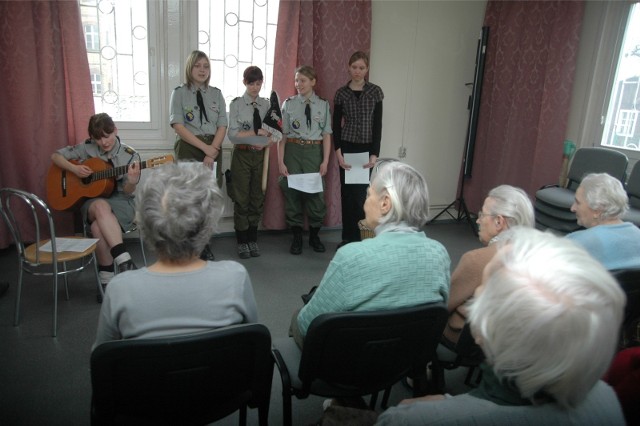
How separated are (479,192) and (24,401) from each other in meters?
4.33

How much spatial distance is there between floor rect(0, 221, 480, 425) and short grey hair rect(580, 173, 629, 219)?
3.28 ft

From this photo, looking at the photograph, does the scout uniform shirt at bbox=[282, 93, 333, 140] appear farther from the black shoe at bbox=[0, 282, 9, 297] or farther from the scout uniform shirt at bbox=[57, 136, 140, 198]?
the black shoe at bbox=[0, 282, 9, 297]

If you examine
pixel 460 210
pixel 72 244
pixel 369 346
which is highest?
pixel 369 346

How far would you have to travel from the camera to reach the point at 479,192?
4875mm

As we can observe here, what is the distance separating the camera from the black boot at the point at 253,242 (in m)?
3.69

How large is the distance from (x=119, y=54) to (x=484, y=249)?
3149 mm

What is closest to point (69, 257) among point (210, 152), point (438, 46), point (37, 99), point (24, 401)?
point (24, 401)

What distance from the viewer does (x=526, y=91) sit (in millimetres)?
4234

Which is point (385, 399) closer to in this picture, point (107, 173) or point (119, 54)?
point (107, 173)

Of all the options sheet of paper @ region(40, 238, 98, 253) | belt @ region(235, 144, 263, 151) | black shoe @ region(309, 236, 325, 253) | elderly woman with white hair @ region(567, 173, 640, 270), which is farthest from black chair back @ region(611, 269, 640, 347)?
belt @ region(235, 144, 263, 151)

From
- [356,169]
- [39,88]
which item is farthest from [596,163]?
[39,88]

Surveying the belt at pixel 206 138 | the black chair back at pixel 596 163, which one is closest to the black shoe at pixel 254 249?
the belt at pixel 206 138

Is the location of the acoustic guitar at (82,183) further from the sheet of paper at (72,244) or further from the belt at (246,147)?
the belt at (246,147)

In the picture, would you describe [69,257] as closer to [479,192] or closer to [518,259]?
[518,259]
